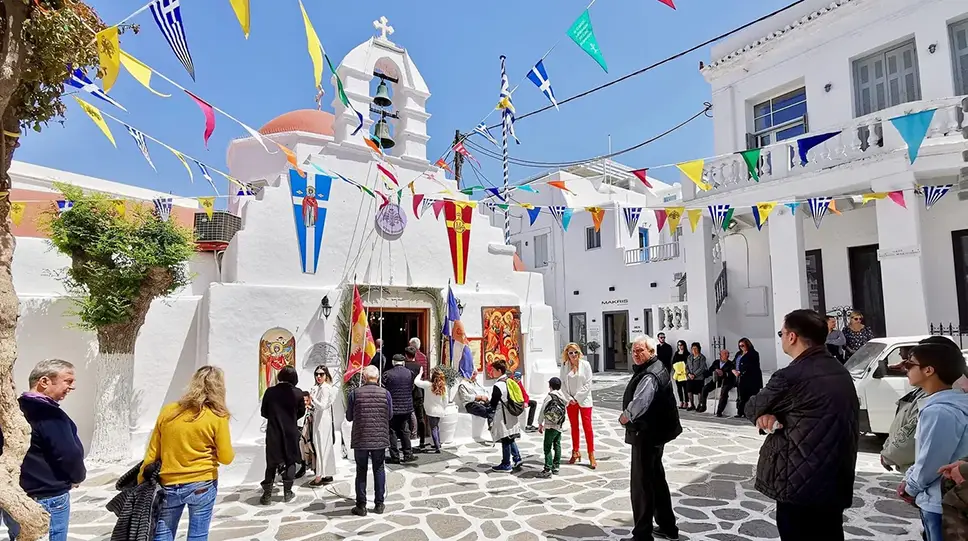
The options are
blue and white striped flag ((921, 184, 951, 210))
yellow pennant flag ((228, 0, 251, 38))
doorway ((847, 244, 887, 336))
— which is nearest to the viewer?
yellow pennant flag ((228, 0, 251, 38))

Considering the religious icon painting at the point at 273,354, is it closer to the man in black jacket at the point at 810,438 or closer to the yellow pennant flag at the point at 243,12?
the yellow pennant flag at the point at 243,12

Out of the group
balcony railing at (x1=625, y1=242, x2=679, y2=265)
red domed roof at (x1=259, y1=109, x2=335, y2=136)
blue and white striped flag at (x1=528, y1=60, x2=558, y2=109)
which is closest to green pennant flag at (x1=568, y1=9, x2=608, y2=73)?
blue and white striped flag at (x1=528, y1=60, x2=558, y2=109)

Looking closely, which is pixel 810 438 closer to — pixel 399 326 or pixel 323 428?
pixel 323 428

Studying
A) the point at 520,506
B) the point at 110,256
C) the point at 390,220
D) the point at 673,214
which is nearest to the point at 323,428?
the point at 520,506

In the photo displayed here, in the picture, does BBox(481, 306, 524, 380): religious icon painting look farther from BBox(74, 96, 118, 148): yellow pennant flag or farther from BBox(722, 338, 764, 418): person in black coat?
BBox(74, 96, 118, 148): yellow pennant flag

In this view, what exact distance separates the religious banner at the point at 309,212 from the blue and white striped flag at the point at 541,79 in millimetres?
3552

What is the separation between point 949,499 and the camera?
280 cm

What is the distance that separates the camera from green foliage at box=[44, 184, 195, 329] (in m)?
6.90

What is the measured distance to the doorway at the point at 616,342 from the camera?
22.7 m

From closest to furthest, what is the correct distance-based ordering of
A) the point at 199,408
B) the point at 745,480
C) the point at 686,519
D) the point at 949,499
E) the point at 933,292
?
1. the point at 949,499
2. the point at 199,408
3. the point at 686,519
4. the point at 745,480
5. the point at 933,292

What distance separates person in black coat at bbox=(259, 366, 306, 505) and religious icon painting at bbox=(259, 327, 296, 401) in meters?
2.12

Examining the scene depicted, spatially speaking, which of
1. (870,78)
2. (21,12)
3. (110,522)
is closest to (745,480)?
(110,522)

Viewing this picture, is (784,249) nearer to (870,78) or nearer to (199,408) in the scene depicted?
(870,78)

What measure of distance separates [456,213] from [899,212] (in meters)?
7.67
